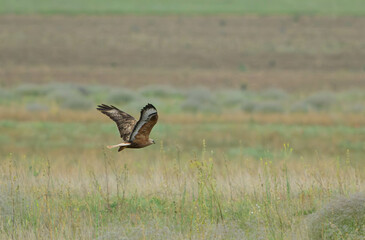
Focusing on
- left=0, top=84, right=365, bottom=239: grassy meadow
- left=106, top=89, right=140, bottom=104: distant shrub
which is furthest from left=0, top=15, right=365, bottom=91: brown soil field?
left=106, top=89, right=140, bottom=104: distant shrub

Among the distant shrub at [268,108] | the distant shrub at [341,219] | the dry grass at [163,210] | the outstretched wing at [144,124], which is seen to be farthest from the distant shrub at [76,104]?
the distant shrub at [341,219]

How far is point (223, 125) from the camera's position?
24344 mm

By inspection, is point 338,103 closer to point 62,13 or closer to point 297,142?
point 297,142

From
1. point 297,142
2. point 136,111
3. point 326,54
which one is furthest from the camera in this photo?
point 326,54

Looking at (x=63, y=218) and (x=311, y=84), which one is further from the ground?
(x=311, y=84)

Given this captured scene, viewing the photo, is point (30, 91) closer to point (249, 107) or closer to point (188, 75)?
point (249, 107)

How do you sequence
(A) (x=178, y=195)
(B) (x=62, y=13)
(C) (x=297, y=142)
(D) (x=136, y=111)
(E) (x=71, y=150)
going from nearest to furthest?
(A) (x=178, y=195) → (E) (x=71, y=150) → (C) (x=297, y=142) → (D) (x=136, y=111) → (B) (x=62, y=13)

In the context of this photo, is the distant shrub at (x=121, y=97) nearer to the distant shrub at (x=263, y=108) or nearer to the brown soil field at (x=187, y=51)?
the distant shrub at (x=263, y=108)

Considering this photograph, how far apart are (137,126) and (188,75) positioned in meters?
43.6

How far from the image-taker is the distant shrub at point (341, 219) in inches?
287

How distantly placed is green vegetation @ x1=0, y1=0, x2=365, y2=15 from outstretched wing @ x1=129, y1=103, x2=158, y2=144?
198 feet

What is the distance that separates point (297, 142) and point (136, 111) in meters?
9.64

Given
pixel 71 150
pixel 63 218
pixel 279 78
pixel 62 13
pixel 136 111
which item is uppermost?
pixel 62 13

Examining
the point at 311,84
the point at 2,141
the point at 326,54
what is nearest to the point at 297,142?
the point at 2,141
